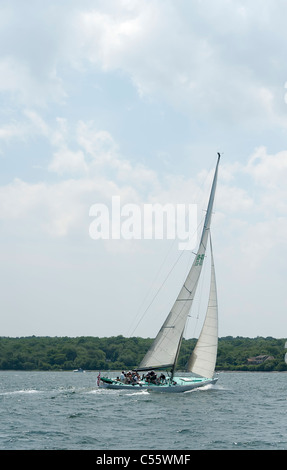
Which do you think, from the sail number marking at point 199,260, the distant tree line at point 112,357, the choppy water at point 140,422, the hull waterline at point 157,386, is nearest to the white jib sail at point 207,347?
the hull waterline at point 157,386

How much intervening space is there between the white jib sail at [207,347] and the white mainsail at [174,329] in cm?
183

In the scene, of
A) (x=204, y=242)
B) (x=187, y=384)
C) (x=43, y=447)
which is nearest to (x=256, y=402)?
(x=187, y=384)

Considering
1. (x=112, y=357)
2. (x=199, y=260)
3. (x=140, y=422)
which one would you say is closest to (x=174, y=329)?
(x=199, y=260)

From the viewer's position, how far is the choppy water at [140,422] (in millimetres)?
29438

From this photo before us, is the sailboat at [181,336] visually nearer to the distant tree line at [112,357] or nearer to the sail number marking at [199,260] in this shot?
the sail number marking at [199,260]

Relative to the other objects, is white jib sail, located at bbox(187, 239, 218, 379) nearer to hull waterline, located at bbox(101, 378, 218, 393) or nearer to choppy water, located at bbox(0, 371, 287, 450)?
hull waterline, located at bbox(101, 378, 218, 393)

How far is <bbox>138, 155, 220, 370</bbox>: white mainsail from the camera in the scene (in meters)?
57.1

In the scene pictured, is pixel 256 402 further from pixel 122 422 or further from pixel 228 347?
pixel 228 347

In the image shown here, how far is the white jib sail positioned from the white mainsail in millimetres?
1834

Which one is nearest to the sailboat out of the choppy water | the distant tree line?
the choppy water

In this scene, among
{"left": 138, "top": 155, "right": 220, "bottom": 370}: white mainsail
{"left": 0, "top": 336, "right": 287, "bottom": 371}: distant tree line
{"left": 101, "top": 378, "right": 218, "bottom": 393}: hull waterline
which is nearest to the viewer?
{"left": 101, "top": 378, "right": 218, "bottom": 393}: hull waterline
